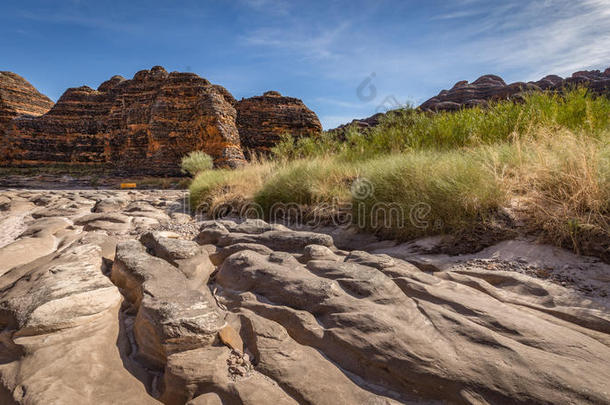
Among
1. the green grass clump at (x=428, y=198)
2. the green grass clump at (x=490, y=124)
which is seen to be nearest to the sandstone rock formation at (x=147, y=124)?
the green grass clump at (x=490, y=124)

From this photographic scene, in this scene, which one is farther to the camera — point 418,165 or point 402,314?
point 418,165

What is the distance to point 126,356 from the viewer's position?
1491mm

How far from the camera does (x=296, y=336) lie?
150 centimetres

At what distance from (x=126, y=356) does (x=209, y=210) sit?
14.7ft

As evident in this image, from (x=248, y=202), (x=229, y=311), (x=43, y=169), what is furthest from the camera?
(x=43, y=169)

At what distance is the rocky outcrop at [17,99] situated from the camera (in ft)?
79.7

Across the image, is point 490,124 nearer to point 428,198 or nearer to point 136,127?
point 428,198

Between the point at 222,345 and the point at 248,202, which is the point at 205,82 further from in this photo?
the point at 222,345

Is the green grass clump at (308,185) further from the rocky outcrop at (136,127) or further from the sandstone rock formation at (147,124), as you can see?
the sandstone rock formation at (147,124)

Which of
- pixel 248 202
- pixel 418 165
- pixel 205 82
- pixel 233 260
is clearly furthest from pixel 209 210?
pixel 205 82

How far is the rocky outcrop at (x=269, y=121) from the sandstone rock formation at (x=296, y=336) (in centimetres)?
1922

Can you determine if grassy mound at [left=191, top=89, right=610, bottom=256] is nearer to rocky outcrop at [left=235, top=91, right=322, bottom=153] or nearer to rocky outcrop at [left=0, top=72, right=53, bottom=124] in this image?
rocky outcrop at [left=235, top=91, right=322, bottom=153]

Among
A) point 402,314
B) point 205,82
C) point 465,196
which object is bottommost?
point 402,314

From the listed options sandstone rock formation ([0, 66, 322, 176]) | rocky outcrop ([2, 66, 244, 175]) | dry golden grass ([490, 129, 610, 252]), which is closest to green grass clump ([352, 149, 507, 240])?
dry golden grass ([490, 129, 610, 252])
